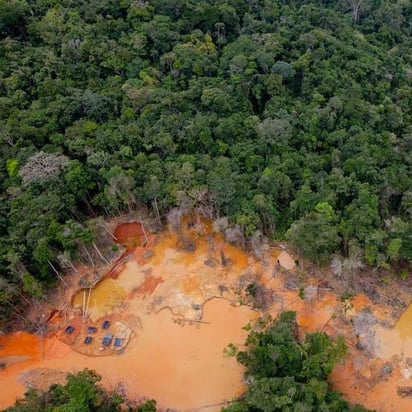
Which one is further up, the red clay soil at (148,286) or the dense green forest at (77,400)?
the dense green forest at (77,400)

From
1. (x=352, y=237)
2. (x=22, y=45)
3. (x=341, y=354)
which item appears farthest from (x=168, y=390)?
(x=22, y=45)

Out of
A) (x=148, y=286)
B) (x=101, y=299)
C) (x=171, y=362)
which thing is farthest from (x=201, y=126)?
(x=171, y=362)

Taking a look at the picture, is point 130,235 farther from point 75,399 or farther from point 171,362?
point 75,399

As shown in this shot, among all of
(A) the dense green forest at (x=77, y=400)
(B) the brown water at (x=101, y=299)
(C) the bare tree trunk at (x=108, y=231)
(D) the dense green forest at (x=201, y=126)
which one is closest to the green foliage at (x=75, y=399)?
(A) the dense green forest at (x=77, y=400)

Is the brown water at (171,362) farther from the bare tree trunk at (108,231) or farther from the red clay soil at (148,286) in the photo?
the bare tree trunk at (108,231)

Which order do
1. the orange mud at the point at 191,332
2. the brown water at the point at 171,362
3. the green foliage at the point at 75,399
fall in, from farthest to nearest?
the brown water at the point at 171,362 → the orange mud at the point at 191,332 → the green foliage at the point at 75,399

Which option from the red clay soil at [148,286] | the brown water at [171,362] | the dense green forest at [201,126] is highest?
the dense green forest at [201,126]

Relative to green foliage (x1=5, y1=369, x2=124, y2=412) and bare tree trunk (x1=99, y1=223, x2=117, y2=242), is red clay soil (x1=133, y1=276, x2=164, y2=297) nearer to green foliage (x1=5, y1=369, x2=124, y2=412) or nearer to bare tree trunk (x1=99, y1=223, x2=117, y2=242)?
bare tree trunk (x1=99, y1=223, x2=117, y2=242)
